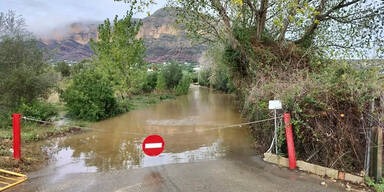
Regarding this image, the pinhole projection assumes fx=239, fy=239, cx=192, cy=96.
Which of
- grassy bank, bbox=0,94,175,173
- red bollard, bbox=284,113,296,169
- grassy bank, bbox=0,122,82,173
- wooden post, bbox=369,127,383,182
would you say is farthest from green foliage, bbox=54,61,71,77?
wooden post, bbox=369,127,383,182

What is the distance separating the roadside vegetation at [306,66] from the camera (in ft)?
15.1

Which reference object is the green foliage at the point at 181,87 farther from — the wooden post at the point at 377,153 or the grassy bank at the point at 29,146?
the wooden post at the point at 377,153

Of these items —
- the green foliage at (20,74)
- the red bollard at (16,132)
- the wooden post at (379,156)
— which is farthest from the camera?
the green foliage at (20,74)

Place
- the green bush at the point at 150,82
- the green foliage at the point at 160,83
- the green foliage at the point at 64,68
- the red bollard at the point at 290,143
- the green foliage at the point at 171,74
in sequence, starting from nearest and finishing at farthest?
the red bollard at the point at 290,143
the green bush at the point at 150,82
the green foliage at the point at 160,83
the green foliage at the point at 171,74
the green foliage at the point at 64,68

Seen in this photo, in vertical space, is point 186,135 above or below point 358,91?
below

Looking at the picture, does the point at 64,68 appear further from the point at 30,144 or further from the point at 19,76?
the point at 30,144

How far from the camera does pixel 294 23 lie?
9648 mm

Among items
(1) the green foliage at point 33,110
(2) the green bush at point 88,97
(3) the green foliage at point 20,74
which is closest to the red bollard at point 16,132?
(1) the green foliage at point 33,110

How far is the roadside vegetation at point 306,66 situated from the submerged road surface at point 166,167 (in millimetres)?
834

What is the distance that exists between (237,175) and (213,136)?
4.45 m

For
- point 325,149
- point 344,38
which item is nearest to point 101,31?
point 344,38

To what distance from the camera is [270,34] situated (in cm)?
1045

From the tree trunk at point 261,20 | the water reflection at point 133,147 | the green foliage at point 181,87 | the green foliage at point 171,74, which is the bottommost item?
the water reflection at point 133,147

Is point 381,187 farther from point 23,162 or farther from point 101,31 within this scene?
point 101,31
